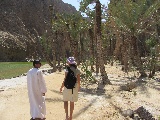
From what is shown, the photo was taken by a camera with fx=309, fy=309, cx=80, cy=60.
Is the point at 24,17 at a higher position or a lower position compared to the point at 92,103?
higher

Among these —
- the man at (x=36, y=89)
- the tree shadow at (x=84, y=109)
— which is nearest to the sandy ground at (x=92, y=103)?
the tree shadow at (x=84, y=109)

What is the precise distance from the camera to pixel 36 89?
758 centimetres

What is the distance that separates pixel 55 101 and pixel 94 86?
397 centimetres

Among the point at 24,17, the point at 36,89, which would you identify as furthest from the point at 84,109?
the point at 24,17

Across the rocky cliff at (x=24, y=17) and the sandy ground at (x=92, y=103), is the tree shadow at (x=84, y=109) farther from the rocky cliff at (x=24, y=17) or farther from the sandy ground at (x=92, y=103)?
the rocky cliff at (x=24, y=17)

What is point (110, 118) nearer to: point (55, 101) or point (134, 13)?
point (55, 101)

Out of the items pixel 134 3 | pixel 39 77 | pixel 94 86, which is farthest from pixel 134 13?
pixel 39 77

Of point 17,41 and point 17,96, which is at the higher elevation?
point 17,41

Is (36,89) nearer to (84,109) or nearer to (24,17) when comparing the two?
(84,109)

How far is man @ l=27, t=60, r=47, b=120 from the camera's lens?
24.6 feet

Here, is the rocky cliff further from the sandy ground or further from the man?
the man

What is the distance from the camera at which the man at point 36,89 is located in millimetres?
7500

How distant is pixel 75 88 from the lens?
8.03 metres

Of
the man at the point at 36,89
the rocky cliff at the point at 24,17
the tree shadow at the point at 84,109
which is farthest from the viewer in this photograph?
the rocky cliff at the point at 24,17
